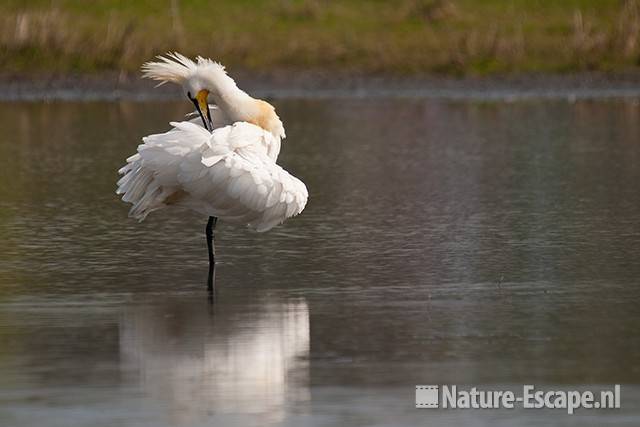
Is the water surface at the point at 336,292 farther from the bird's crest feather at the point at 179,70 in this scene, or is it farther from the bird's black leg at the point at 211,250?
the bird's crest feather at the point at 179,70

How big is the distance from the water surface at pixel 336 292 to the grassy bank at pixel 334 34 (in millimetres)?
7966

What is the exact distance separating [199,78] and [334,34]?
16153 mm

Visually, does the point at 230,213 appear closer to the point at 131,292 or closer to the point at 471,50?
the point at 131,292

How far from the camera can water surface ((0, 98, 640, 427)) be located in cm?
848

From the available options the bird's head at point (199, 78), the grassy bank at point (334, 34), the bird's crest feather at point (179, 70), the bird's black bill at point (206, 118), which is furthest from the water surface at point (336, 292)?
the grassy bank at point (334, 34)

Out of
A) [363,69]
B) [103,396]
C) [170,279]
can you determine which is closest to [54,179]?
[170,279]

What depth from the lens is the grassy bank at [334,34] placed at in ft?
91.8

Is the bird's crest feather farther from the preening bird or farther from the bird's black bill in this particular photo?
the preening bird

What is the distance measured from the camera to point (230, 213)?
11.9 meters

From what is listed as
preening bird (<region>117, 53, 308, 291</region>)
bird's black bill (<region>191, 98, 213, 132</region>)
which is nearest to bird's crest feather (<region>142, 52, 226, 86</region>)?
bird's black bill (<region>191, 98, 213, 132</region>)

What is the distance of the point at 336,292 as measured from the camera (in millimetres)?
11234

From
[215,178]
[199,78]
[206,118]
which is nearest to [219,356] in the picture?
[215,178]

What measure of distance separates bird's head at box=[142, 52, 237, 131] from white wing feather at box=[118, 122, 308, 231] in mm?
1314

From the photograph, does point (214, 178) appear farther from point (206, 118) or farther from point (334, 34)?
point (334, 34)
